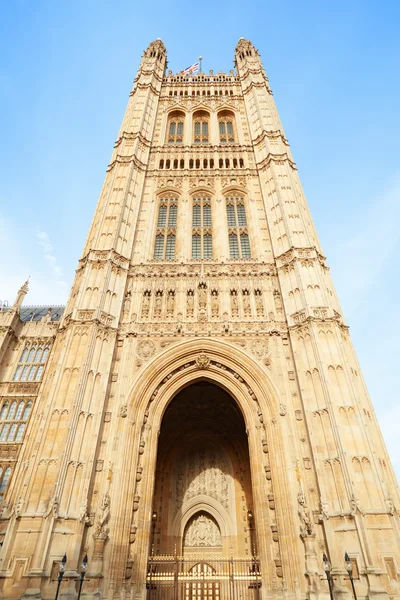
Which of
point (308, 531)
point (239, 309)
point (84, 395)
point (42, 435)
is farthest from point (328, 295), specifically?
point (42, 435)

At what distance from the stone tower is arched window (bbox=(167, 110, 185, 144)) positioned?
2940 mm

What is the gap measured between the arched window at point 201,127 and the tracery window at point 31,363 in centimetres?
1926

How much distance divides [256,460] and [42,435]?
26.1ft

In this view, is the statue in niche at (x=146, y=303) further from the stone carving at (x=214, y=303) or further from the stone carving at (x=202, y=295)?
the stone carving at (x=214, y=303)

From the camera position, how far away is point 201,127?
102ft

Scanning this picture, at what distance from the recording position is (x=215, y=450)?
2061cm

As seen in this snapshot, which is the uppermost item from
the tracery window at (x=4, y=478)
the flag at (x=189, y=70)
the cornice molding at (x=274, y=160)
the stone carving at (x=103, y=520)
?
the flag at (x=189, y=70)

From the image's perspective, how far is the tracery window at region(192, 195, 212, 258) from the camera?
21891 millimetres

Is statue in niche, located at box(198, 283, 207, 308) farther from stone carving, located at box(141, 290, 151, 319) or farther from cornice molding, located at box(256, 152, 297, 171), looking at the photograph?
cornice molding, located at box(256, 152, 297, 171)

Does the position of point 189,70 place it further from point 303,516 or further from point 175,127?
point 303,516

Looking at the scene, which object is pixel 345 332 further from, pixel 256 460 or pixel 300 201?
pixel 300 201

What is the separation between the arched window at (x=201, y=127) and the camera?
97.9 feet

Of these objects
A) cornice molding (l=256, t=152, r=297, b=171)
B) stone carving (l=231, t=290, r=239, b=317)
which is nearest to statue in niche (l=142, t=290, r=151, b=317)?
stone carving (l=231, t=290, r=239, b=317)

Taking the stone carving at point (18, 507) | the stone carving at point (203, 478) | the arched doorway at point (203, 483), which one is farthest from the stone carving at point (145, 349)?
the stone carving at point (203, 478)
